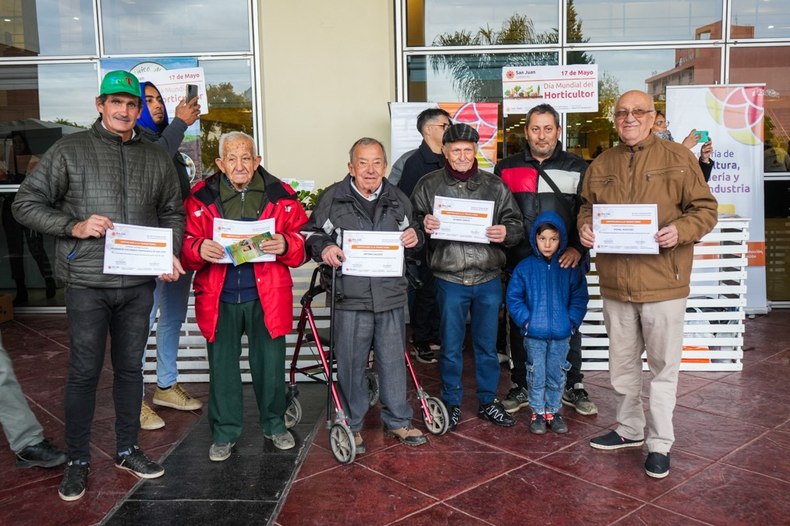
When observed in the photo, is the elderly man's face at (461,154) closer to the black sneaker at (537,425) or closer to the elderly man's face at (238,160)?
the elderly man's face at (238,160)

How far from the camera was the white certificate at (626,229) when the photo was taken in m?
3.30

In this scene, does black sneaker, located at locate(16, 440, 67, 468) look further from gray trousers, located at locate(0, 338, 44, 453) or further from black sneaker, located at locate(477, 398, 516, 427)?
black sneaker, located at locate(477, 398, 516, 427)

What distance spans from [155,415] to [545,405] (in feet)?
7.89

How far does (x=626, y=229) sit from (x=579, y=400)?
144 centimetres

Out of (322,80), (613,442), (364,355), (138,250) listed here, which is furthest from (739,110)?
(138,250)

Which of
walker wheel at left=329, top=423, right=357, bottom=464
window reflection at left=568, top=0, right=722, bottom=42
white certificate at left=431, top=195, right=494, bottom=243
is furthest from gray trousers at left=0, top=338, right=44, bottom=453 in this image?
window reflection at left=568, top=0, right=722, bottom=42

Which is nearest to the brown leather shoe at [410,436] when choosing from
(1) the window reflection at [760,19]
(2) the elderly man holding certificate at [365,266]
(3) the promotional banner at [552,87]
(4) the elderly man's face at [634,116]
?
(2) the elderly man holding certificate at [365,266]

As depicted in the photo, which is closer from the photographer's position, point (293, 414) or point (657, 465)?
point (657, 465)

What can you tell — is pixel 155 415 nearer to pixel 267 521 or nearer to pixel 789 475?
pixel 267 521

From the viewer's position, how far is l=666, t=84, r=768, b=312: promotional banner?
6848mm

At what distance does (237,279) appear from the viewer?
359cm

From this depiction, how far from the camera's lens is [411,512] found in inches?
122

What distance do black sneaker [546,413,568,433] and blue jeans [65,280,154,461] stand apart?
2.32 meters

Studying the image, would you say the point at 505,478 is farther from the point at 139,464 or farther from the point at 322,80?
the point at 322,80
